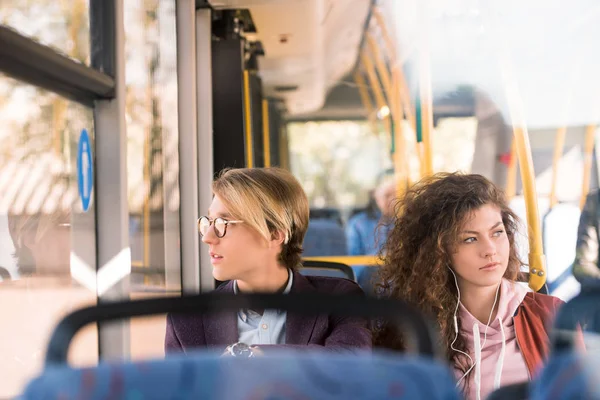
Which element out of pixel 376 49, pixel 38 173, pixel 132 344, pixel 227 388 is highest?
pixel 376 49

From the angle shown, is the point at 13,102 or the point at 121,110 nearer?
the point at 13,102

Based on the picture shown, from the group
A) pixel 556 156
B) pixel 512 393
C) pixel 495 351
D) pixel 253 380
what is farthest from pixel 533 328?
pixel 556 156

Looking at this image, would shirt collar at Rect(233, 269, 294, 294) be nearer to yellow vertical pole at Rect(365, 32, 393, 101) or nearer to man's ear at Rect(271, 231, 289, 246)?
man's ear at Rect(271, 231, 289, 246)

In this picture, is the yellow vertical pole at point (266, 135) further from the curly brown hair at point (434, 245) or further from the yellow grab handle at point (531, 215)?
the curly brown hair at point (434, 245)

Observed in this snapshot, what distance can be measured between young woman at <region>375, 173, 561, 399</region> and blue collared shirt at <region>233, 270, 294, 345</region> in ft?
0.97

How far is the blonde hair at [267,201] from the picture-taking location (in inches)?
88.3

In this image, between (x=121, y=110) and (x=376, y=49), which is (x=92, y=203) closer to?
(x=121, y=110)

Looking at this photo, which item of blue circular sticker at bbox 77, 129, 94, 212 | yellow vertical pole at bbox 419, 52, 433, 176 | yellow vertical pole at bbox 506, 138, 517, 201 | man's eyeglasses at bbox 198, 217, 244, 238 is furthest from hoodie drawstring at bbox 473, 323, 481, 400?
yellow vertical pole at bbox 419, 52, 433, 176

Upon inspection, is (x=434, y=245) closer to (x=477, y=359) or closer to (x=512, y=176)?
(x=477, y=359)

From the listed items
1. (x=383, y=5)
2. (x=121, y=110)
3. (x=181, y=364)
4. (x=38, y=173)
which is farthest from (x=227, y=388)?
(x=383, y=5)

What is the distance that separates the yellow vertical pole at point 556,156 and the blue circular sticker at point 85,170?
2530 mm

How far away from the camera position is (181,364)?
757 mm

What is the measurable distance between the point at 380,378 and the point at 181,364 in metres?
0.21

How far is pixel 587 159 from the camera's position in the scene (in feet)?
13.1
